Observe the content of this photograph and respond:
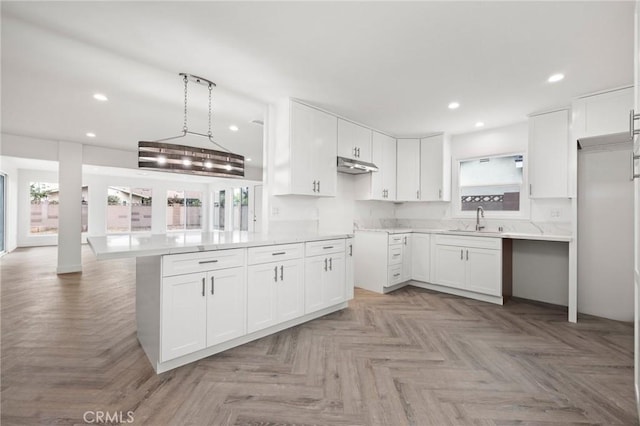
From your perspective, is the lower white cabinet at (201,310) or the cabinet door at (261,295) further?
the cabinet door at (261,295)

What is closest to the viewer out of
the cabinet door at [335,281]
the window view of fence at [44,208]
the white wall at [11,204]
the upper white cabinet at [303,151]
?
the cabinet door at [335,281]

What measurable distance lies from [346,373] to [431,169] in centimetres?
364

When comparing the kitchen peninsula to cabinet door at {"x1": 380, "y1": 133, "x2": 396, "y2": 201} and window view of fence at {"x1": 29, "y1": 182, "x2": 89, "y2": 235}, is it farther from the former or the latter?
window view of fence at {"x1": 29, "y1": 182, "x2": 89, "y2": 235}

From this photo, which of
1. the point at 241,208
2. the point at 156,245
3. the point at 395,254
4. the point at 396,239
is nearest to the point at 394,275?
the point at 395,254

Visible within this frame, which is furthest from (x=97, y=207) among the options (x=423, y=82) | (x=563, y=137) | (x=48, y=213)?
(x=563, y=137)

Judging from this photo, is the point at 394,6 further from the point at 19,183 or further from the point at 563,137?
the point at 19,183

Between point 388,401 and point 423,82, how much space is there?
2.85m

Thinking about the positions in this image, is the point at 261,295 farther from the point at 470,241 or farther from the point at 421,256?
the point at 470,241

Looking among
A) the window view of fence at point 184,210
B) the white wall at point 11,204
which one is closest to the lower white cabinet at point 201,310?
the white wall at point 11,204

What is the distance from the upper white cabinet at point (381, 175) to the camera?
4.56 metres

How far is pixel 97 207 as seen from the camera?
915 cm

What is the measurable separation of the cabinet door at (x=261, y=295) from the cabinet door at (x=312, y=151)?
3.63ft

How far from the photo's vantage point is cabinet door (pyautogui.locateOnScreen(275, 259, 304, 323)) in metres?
2.75

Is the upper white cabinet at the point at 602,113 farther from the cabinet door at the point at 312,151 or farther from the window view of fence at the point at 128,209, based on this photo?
the window view of fence at the point at 128,209
